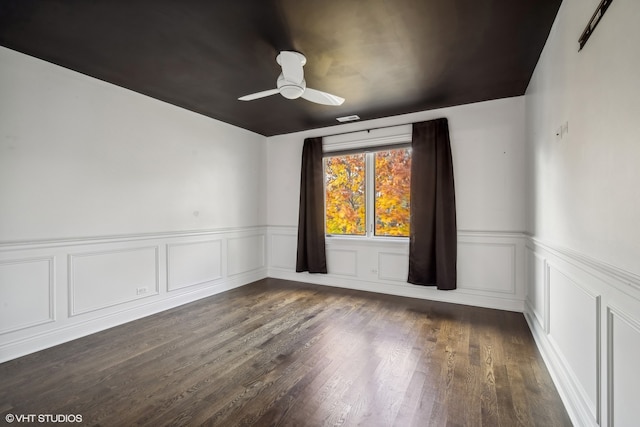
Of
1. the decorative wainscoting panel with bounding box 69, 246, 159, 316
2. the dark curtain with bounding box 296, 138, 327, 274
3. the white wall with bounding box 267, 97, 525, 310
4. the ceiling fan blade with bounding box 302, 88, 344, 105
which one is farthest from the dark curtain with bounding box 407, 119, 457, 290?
the decorative wainscoting panel with bounding box 69, 246, 159, 316

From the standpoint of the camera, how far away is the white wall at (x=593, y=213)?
3.71 ft

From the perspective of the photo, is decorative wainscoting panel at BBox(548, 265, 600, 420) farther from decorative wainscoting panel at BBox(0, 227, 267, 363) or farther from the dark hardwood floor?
decorative wainscoting panel at BBox(0, 227, 267, 363)

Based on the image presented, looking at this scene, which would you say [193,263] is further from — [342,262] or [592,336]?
[592,336]

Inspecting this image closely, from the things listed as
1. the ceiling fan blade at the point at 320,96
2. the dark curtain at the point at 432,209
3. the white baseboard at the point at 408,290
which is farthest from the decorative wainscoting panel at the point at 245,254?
the ceiling fan blade at the point at 320,96

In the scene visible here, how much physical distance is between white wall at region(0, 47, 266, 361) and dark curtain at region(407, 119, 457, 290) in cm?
288

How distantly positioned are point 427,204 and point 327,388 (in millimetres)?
2686

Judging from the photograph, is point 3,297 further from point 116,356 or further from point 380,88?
point 380,88

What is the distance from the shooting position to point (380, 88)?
126 inches

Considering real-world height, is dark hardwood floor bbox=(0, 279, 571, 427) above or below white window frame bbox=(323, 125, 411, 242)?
below

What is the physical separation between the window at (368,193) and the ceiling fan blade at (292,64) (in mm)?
2168

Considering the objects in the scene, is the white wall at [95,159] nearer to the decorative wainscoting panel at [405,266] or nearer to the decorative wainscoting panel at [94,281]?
the decorative wainscoting panel at [94,281]

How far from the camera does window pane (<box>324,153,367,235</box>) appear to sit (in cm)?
456

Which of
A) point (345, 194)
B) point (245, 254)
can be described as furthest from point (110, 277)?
point (345, 194)

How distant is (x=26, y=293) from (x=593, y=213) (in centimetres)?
416
